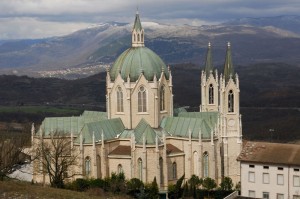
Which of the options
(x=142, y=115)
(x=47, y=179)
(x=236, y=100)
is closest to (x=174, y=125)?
(x=142, y=115)

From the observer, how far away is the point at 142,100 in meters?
90.5

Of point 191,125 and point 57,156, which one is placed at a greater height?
point 191,125

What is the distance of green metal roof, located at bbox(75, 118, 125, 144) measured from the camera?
86.1 m

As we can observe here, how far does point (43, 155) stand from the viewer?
271 ft

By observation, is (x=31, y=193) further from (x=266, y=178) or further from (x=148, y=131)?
(x=266, y=178)

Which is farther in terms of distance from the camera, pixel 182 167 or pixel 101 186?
pixel 182 167

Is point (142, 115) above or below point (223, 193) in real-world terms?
above

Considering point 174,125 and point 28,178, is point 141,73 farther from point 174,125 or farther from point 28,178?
point 28,178

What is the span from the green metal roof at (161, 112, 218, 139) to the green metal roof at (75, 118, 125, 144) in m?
7.69

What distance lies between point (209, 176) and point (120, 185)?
16434 millimetres

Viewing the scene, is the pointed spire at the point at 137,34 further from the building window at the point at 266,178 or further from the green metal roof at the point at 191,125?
the building window at the point at 266,178

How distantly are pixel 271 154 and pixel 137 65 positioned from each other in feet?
89.6

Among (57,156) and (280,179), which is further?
(57,156)

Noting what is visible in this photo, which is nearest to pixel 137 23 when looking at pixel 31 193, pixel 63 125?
pixel 63 125
